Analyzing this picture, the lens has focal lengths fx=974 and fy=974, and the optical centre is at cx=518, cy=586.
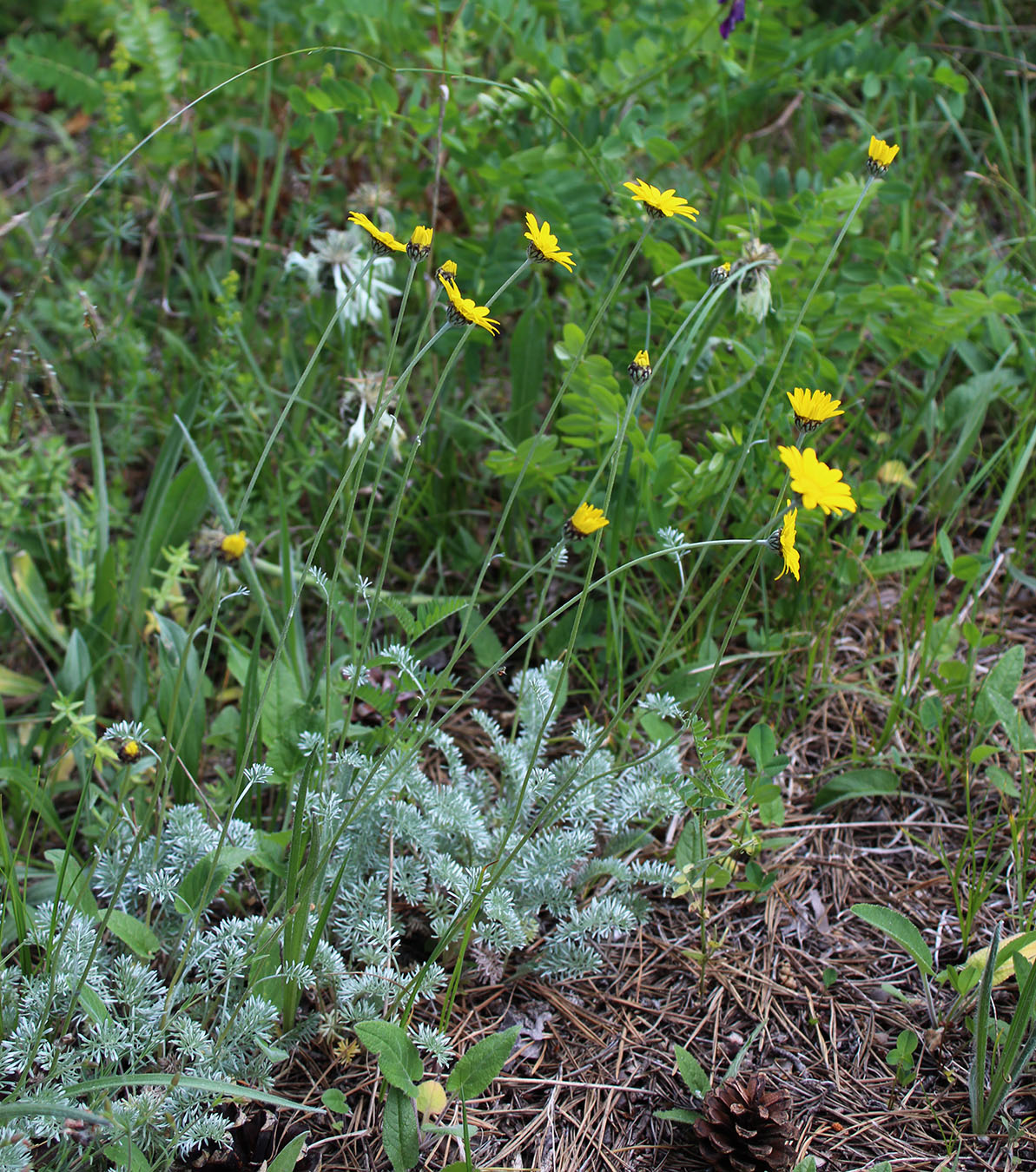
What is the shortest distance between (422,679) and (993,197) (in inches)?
83.9

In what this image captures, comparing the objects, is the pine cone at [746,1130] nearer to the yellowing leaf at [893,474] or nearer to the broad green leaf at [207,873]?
the broad green leaf at [207,873]

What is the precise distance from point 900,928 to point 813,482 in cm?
74

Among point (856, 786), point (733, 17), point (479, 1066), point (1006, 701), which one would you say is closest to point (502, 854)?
point (479, 1066)

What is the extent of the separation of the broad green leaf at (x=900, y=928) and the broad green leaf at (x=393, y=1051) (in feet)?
2.10

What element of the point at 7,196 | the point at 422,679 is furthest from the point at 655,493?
the point at 7,196

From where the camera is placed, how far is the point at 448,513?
2.04 meters

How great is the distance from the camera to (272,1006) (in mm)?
1272

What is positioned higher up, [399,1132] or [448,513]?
[448,513]

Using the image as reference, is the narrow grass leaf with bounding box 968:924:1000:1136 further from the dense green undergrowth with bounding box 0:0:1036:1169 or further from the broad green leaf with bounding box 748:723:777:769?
the broad green leaf with bounding box 748:723:777:769

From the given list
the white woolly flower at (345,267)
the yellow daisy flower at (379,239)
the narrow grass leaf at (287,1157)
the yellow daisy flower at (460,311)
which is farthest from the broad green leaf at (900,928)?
the white woolly flower at (345,267)

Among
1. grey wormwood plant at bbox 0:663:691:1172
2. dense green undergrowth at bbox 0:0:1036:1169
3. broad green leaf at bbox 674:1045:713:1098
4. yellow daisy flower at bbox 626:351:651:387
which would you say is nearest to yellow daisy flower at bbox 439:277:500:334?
dense green undergrowth at bbox 0:0:1036:1169

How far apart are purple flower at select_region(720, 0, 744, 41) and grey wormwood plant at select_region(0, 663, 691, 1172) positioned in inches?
54.8

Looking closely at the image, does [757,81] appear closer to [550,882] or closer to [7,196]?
[550,882]

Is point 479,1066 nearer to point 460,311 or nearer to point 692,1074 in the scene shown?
point 692,1074
